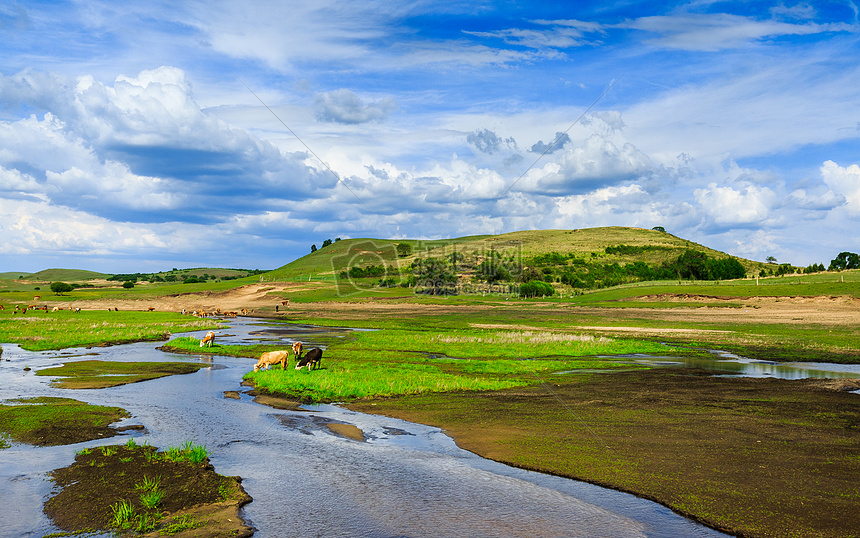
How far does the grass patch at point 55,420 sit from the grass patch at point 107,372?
16.6 feet

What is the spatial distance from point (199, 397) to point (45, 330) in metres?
38.6

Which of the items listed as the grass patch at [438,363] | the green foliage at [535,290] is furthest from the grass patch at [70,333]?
the green foliage at [535,290]

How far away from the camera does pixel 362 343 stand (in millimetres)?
43906

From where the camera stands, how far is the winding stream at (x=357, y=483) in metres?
10.8

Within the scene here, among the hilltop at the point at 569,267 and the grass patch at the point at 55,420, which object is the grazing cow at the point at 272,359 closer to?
the grass patch at the point at 55,420

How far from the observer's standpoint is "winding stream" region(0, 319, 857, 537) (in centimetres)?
1077

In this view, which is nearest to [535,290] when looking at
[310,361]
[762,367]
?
[762,367]

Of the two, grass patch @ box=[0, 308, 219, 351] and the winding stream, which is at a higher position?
grass patch @ box=[0, 308, 219, 351]

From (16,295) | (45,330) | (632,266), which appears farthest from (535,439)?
(632,266)

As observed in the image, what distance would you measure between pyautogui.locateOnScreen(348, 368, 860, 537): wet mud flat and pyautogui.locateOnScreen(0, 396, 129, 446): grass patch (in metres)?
9.21

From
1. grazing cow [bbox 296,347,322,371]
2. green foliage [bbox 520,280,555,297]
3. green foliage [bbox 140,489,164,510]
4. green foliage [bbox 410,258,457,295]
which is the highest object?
green foliage [bbox 410,258,457,295]

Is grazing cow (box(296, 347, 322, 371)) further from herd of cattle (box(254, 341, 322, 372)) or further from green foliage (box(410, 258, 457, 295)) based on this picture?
green foliage (box(410, 258, 457, 295))

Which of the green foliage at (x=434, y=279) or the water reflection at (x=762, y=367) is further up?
the green foliage at (x=434, y=279)

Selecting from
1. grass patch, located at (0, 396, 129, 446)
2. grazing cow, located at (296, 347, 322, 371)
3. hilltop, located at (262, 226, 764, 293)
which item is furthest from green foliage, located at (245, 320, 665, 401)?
hilltop, located at (262, 226, 764, 293)
